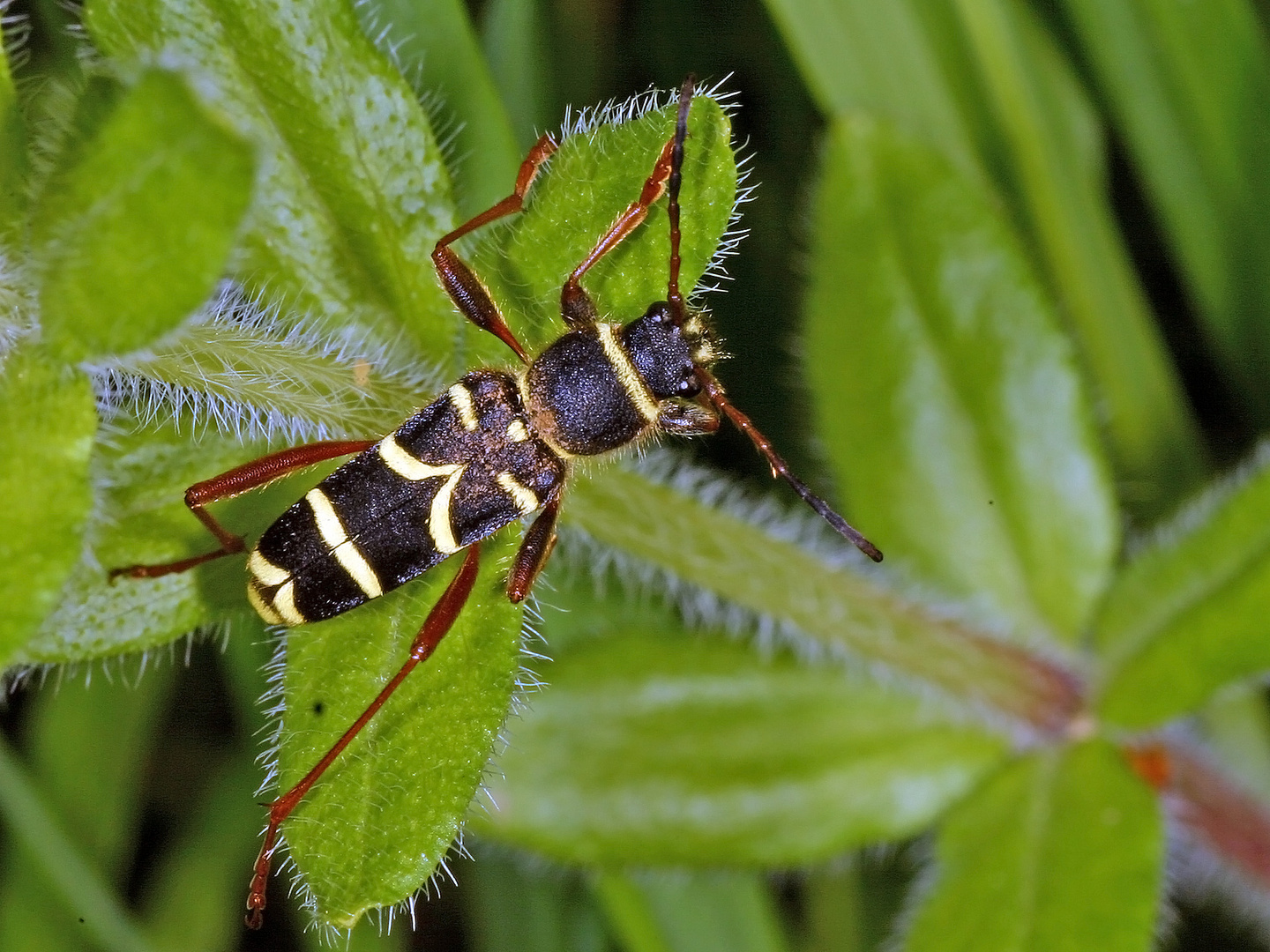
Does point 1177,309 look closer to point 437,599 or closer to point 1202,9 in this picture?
point 1202,9

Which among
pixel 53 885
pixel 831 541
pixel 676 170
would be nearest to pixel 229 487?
pixel 676 170

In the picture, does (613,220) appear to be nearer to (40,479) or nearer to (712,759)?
(40,479)

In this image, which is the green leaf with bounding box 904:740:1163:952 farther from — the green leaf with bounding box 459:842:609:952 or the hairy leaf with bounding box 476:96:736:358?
the hairy leaf with bounding box 476:96:736:358

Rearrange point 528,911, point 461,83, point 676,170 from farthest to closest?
point 528,911
point 461,83
point 676,170

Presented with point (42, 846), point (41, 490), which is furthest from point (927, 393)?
point (42, 846)

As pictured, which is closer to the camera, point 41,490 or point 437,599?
point 41,490
